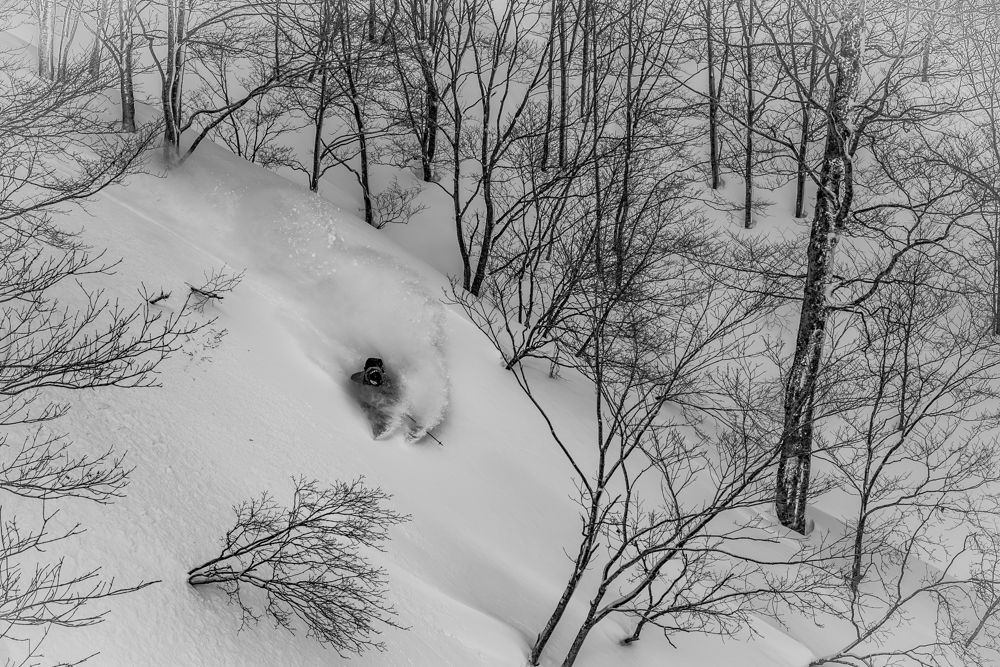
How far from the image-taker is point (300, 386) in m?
9.83

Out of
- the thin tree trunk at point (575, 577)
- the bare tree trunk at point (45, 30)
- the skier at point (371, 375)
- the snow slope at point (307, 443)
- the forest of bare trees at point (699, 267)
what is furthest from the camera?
the bare tree trunk at point (45, 30)

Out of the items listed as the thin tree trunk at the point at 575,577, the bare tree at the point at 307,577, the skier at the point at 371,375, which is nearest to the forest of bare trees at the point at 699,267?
the thin tree trunk at the point at 575,577

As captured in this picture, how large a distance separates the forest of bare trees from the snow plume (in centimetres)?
138

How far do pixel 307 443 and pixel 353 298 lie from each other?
3364 millimetres

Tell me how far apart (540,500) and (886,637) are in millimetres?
5580

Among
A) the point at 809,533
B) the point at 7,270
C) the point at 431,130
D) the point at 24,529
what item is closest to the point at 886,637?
the point at 809,533

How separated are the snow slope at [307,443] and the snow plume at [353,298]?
1.4 inches

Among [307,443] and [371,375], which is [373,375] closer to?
[371,375]

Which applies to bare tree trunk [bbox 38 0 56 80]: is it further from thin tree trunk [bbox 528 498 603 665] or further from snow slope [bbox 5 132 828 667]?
thin tree trunk [bbox 528 498 603 665]

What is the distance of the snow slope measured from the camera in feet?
20.8

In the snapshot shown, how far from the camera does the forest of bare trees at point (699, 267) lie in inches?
348

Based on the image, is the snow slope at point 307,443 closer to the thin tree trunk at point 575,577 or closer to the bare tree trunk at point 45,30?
the thin tree trunk at point 575,577

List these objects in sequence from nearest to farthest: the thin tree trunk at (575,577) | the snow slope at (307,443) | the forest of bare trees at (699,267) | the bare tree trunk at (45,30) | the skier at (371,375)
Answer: the snow slope at (307,443) < the thin tree trunk at (575,577) < the forest of bare trees at (699,267) < the skier at (371,375) < the bare tree trunk at (45,30)

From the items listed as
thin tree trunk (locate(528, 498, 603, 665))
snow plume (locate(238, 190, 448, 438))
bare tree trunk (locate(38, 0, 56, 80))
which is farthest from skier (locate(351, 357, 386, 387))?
bare tree trunk (locate(38, 0, 56, 80))
